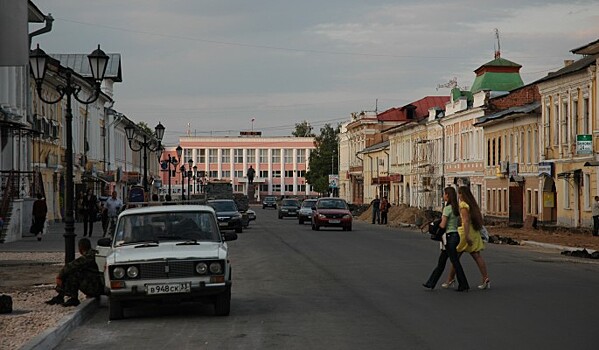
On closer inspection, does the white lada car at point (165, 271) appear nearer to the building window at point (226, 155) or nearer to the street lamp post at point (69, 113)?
the street lamp post at point (69, 113)

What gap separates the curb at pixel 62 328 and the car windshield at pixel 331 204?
116 feet

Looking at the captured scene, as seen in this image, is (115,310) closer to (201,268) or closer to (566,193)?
(201,268)

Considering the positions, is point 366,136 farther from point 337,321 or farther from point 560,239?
point 337,321

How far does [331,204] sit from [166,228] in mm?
36594

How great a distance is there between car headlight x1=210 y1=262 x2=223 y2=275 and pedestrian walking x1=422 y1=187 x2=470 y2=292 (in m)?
5.05

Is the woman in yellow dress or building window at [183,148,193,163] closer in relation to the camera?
the woman in yellow dress

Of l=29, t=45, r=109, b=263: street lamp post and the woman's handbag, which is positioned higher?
l=29, t=45, r=109, b=263: street lamp post

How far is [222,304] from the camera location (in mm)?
14141

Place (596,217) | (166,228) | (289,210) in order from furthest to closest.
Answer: (289,210), (596,217), (166,228)

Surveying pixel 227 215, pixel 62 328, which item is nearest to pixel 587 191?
pixel 227 215

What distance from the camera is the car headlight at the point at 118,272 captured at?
13742 millimetres

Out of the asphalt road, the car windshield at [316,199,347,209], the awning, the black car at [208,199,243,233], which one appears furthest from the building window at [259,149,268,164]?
the asphalt road

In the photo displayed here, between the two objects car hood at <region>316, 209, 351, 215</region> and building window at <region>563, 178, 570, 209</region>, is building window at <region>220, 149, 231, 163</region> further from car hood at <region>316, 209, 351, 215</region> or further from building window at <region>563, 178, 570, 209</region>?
building window at <region>563, 178, 570, 209</region>

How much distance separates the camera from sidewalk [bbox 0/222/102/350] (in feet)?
39.1
